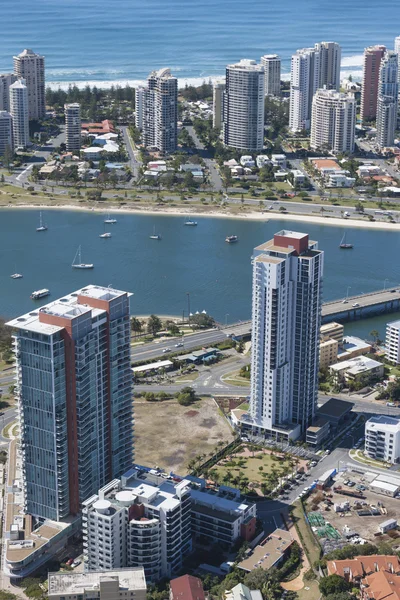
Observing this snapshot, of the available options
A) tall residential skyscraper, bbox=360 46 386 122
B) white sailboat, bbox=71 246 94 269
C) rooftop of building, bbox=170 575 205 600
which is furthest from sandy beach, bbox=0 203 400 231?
rooftop of building, bbox=170 575 205 600

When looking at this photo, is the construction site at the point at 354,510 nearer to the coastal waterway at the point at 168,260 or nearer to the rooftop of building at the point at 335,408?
the rooftop of building at the point at 335,408

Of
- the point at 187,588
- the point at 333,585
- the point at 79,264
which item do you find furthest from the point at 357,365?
the point at 79,264

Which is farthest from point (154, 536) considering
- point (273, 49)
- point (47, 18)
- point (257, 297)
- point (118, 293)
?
point (47, 18)

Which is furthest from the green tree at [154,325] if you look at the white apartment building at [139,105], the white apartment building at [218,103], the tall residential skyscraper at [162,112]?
the white apartment building at [218,103]

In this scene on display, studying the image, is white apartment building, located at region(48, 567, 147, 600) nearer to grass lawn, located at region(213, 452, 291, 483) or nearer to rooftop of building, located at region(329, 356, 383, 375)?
grass lawn, located at region(213, 452, 291, 483)

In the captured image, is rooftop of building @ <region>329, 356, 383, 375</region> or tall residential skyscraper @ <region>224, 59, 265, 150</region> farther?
tall residential skyscraper @ <region>224, 59, 265, 150</region>

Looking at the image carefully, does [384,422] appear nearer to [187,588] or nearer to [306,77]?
[187,588]

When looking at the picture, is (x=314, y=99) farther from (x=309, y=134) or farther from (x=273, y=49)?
(x=273, y=49)
